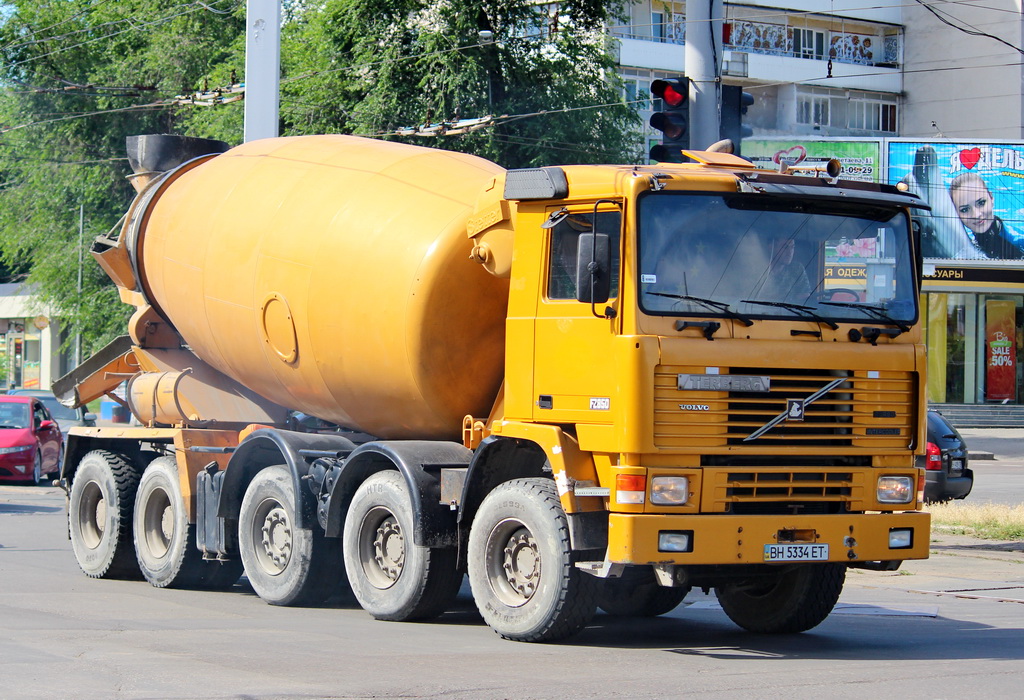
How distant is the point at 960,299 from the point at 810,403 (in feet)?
128

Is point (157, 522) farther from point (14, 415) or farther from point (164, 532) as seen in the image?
point (14, 415)

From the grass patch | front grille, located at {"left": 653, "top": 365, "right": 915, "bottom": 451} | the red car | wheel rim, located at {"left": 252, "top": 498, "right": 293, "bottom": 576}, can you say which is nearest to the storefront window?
the grass patch

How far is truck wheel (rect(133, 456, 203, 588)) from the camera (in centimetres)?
1214

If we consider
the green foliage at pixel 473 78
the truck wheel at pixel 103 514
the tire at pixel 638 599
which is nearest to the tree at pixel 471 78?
the green foliage at pixel 473 78

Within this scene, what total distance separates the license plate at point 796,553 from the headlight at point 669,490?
2.09ft

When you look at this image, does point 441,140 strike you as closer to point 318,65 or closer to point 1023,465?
point 318,65

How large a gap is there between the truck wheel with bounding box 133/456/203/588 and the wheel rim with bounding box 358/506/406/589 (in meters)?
2.57

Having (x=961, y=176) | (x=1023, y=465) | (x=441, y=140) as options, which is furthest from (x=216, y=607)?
(x=961, y=176)

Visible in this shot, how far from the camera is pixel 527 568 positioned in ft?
28.9

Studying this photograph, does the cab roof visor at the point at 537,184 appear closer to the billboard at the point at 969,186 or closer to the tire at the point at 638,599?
the tire at the point at 638,599

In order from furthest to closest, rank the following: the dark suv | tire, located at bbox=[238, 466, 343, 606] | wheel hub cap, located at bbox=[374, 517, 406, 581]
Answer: the dark suv → tire, located at bbox=[238, 466, 343, 606] → wheel hub cap, located at bbox=[374, 517, 406, 581]

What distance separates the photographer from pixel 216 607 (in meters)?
11.0

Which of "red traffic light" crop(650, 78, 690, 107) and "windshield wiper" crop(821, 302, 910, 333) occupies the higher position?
"red traffic light" crop(650, 78, 690, 107)

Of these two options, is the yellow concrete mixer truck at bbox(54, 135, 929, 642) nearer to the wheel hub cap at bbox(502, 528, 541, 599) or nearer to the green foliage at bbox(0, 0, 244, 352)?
the wheel hub cap at bbox(502, 528, 541, 599)
